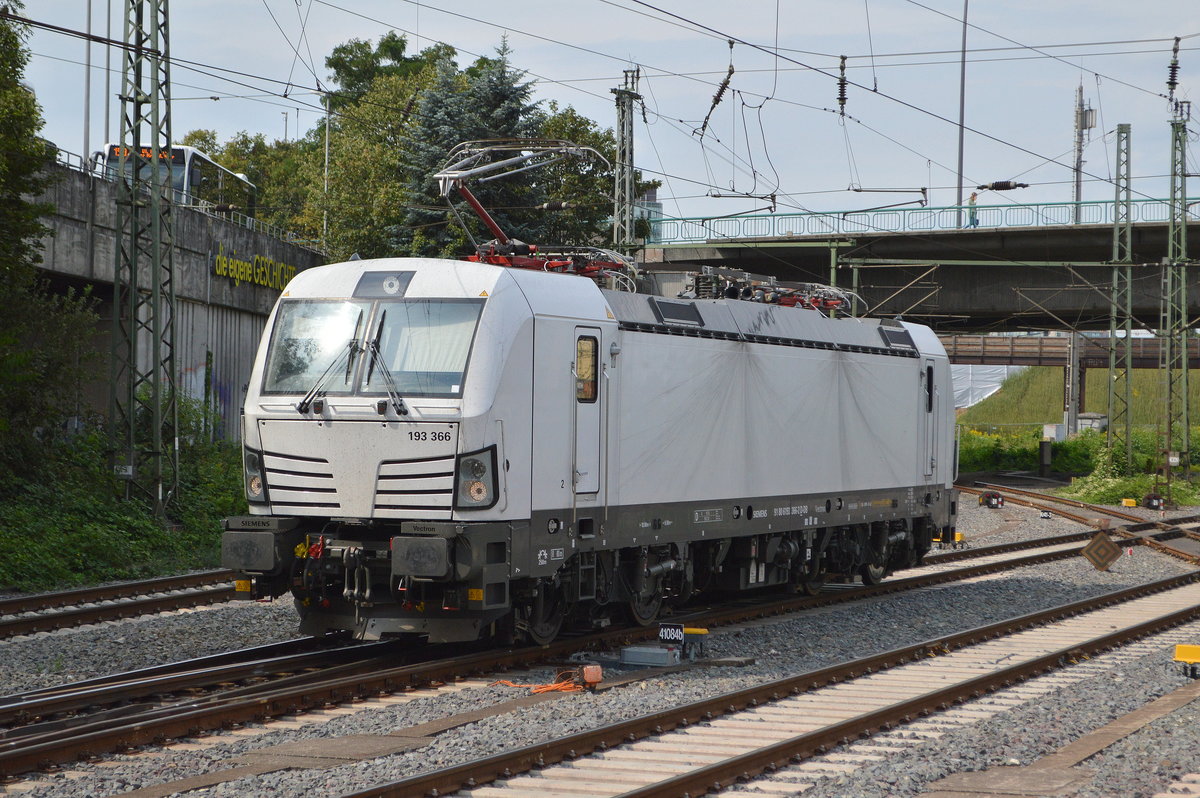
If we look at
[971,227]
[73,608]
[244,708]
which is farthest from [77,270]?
[971,227]

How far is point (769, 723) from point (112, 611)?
321 inches

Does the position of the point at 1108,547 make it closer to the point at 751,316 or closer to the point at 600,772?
the point at 751,316

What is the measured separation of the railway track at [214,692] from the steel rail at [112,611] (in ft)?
9.31

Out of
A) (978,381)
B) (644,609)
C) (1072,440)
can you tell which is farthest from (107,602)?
(978,381)

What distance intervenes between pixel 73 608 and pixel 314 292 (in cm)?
597

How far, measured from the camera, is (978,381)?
102m

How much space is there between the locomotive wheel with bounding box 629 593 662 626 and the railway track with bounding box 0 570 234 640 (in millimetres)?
5164

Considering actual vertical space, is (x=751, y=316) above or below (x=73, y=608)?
above

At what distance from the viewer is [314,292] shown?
1238cm

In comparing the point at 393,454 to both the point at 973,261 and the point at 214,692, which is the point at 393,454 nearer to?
the point at 214,692

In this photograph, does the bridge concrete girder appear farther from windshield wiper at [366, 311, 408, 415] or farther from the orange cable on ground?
the orange cable on ground

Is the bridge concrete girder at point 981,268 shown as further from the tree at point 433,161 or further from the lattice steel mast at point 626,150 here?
the lattice steel mast at point 626,150

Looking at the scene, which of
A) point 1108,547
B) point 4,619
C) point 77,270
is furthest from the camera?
point 77,270

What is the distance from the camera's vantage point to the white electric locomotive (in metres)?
11.3
